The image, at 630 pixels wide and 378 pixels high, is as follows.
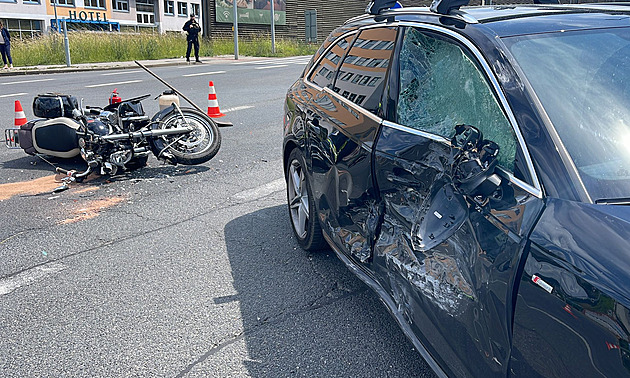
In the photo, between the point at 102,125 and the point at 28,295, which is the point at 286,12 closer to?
the point at 102,125

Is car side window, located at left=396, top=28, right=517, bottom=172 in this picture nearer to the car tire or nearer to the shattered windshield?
the shattered windshield

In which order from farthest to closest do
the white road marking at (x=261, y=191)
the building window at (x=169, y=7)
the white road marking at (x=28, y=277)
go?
the building window at (x=169, y=7) < the white road marking at (x=261, y=191) < the white road marking at (x=28, y=277)

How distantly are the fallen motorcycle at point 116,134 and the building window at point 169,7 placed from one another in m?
66.9

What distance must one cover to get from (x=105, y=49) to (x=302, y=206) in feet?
89.5

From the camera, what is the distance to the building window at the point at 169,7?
6962cm

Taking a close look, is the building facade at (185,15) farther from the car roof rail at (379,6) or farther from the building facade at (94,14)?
the car roof rail at (379,6)

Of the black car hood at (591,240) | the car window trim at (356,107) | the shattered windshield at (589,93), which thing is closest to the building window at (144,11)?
the car window trim at (356,107)

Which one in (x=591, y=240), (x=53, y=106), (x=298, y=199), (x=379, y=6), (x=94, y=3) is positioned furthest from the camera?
(x=94, y=3)

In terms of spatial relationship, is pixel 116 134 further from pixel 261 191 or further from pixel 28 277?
pixel 28 277

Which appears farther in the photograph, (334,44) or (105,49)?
(105,49)

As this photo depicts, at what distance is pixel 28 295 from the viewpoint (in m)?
3.93

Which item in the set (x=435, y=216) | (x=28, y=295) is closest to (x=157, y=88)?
(x=28, y=295)

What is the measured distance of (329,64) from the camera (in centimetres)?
420

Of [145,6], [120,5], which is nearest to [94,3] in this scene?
[120,5]
